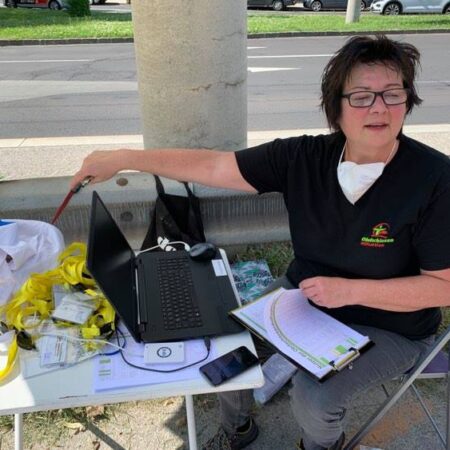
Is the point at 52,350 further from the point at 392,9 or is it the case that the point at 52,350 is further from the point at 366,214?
the point at 392,9

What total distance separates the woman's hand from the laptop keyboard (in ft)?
1.37

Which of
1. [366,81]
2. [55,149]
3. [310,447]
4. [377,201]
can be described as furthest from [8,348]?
[55,149]

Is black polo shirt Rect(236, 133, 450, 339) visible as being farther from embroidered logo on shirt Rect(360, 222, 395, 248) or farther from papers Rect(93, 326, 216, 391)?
papers Rect(93, 326, 216, 391)

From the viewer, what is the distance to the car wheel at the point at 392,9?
19.9 meters

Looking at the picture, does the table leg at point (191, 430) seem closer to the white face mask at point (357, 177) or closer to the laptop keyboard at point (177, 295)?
the laptop keyboard at point (177, 295)

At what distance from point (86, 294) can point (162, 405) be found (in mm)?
900

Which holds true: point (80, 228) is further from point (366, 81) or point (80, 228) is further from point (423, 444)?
point (423, 444)

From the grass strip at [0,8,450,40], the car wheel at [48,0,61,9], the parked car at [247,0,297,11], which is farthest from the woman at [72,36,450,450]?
the car wheel at [48,0,61,9]

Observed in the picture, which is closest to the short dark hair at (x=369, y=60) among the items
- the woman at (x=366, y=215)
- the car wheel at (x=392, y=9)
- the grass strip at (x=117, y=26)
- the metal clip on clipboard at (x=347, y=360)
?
the woman at (x=366, y=215)

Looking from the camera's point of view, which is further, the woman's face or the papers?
the woman's face

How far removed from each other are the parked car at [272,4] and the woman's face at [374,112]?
23976 millimetres

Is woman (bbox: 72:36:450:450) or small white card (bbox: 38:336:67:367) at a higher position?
woman (bbox: 72:36:450:450)

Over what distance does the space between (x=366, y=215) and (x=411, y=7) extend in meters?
21.3

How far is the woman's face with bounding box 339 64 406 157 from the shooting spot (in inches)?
63.2
